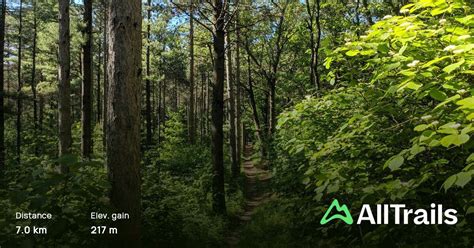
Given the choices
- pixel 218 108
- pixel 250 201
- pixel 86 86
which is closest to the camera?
pixel 218 108

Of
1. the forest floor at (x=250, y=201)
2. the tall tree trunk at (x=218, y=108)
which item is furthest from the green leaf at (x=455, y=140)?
the tall tree trunk at (x=218, y=108)

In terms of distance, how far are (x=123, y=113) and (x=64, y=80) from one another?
7846 mm

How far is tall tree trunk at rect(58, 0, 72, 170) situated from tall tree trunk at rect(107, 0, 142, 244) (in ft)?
24.2

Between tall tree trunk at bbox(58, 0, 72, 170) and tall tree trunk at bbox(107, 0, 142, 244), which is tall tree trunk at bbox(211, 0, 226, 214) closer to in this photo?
tall tree trunk at bbox(58, 0, 72, 170)

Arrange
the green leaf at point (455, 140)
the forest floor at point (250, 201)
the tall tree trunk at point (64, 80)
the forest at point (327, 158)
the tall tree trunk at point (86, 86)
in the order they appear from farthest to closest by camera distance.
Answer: the tall tree trunk at point (86, 86) → the tall tree trunk at point (64, 80) → the forest floor at point (250, 201) → the forest at point (327, 158) → the green leaf at point (455, 140)

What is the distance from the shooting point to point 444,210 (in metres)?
3.35

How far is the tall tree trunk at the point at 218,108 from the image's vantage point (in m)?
10.8

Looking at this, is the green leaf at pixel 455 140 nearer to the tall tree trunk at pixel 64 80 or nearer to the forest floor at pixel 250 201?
the forest floor at pixel 250 201

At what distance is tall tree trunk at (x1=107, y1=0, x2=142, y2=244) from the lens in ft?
15.2

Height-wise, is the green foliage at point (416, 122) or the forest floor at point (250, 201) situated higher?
the green foliage at point (416, 122)

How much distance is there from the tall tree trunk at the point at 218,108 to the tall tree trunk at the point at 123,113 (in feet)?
20.2

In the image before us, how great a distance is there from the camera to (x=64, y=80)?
1144 cm

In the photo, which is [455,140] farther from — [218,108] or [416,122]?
[218,108]

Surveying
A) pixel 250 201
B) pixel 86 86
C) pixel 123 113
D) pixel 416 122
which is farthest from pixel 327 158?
pixel 250 201
